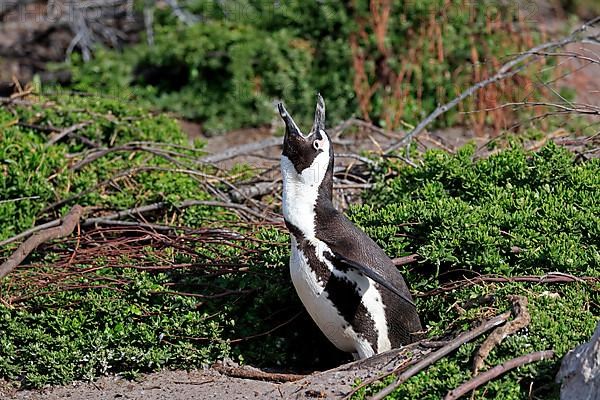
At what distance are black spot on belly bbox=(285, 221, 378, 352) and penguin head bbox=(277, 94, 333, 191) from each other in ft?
0.82

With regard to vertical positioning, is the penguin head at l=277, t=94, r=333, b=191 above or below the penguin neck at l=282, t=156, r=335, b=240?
above

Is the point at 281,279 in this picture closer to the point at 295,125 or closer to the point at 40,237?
the point at 295,125

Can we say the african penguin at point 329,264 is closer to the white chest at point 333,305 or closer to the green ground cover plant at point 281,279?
the white chest at point 333,305

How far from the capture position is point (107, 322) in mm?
5000

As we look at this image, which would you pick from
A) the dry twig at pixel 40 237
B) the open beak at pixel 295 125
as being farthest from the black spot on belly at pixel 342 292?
the dry twig at pixel 40 237

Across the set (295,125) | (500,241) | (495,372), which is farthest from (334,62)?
(495,372)

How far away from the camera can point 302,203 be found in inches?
180

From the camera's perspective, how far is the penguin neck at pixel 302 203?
4.57m

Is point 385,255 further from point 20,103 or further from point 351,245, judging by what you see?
point 20,103

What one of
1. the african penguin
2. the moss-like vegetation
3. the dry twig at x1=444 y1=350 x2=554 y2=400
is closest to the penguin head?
the african penguin

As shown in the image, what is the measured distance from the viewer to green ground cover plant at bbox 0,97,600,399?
4555 mm

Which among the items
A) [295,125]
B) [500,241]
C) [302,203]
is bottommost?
[500,241]

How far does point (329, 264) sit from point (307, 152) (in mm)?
537

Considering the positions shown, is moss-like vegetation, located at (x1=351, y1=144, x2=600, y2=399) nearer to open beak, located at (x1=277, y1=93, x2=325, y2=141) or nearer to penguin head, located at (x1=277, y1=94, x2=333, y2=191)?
penguin head, located at (x1=277, y1=94, x2=333, y2=191)
